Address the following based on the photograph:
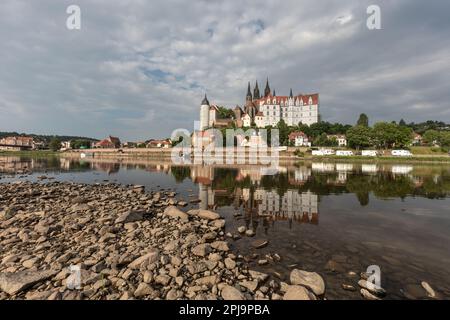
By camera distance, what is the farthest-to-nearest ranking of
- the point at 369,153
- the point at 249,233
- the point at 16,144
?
the point at 16,144
the point at 369,153
the point at 249,233

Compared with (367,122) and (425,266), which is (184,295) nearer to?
(425,266)

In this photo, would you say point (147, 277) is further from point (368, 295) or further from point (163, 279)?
point (368, 295)

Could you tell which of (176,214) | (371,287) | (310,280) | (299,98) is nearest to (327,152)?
(299,98)

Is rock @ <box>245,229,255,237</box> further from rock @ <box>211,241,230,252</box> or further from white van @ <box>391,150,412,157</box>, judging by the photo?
white van @ <box>391,150,412,157</box>

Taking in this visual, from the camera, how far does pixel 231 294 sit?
21.0 feet

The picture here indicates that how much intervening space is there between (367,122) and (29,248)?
453ft

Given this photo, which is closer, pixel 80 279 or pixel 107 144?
pixel 80 279

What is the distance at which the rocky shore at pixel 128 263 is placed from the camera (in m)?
6.57

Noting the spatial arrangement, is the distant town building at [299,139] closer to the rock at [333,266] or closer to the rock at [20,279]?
the rock at [333,266]

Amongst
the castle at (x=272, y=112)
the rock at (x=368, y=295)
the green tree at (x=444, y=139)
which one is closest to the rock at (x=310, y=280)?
the rock at (x=368, y=295)

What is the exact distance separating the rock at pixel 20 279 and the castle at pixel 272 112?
118837 millimetres

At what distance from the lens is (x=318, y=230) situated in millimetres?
12688

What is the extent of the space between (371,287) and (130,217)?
38.4 feet
